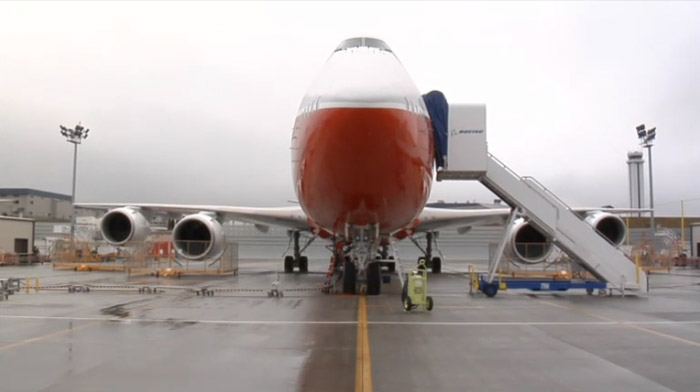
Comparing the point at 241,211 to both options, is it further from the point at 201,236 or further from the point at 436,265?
the point at 436,265

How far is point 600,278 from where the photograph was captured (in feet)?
52.2

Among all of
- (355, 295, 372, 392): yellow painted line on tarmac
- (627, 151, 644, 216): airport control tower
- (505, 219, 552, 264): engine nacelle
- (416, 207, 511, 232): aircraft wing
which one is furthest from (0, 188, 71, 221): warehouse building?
(355, 295, 372, 392): yellow painted line on tarmac

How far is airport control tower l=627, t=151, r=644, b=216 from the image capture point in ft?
164

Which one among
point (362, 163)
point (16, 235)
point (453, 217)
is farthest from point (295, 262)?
point (16, 235)

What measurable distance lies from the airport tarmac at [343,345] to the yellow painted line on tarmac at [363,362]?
0.08 ft

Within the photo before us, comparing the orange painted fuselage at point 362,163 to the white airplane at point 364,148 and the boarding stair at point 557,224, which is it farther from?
the boarding stair at point 557,224

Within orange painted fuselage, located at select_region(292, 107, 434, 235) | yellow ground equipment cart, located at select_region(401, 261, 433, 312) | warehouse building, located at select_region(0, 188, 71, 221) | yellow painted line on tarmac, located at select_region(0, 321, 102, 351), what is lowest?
yellow painted line on tarmac, located at select_region(0, 321, 102, 351)

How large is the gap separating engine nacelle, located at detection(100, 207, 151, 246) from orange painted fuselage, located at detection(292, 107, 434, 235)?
10503 millimetres

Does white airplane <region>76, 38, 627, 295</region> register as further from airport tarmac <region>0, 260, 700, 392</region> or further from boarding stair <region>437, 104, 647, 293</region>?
boarding stair <region>437, 104, 647, 293</region>

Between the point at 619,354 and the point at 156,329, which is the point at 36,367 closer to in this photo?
the point at 156,329

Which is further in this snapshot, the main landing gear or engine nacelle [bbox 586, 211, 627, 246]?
the main landing gear

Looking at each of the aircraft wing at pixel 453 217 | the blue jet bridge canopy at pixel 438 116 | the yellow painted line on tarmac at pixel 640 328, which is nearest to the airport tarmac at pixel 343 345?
the yellow painted line on tarmac at pixel 640 328

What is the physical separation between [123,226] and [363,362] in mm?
16592

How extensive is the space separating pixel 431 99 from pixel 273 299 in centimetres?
570
